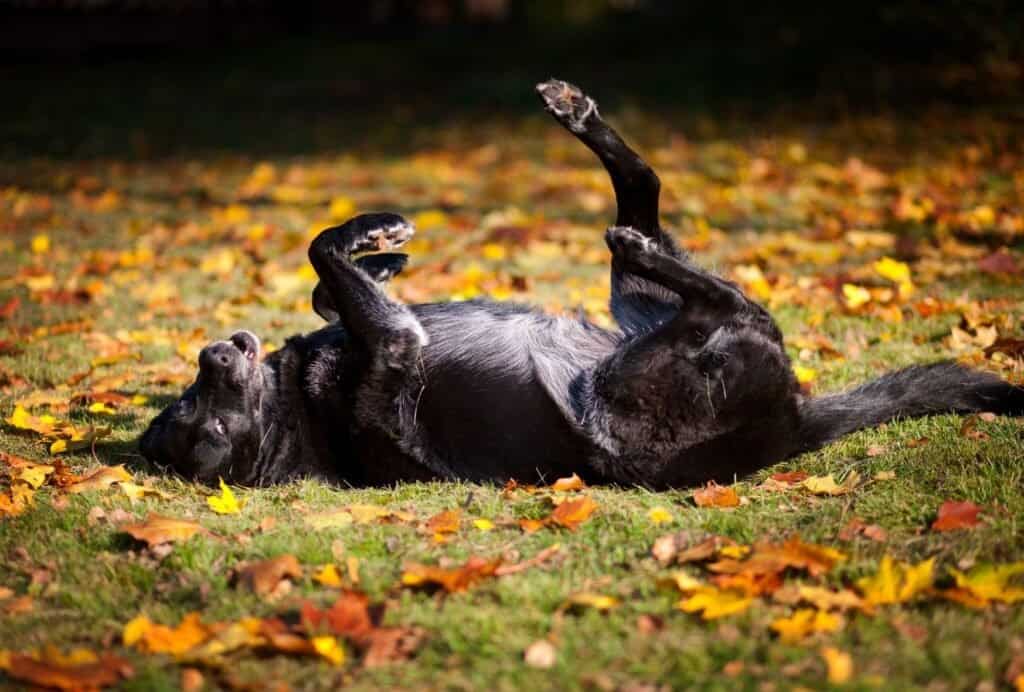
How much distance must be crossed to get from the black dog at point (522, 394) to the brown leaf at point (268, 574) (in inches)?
36.9

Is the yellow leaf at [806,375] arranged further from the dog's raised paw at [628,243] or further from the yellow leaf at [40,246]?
the yellow leaf at [40,246]

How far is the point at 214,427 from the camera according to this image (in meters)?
4.40

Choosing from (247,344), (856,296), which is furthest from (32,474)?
(856,296)

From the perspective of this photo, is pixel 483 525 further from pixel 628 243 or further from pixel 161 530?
pixel 628 243

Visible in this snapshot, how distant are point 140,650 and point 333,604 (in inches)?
21.1

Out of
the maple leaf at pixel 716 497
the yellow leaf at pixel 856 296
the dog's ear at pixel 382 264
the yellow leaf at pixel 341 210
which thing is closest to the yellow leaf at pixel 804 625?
the maple leaf at pixel 716 497

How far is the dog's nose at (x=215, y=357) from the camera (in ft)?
14.4

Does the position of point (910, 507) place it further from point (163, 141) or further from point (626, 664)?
point (163, 141)

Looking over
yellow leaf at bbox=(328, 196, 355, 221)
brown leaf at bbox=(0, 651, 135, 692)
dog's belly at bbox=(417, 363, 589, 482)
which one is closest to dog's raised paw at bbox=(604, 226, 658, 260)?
dog's belly at bbox=(417, 363, 589, 482)

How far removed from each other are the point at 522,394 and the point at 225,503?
3.88 ft

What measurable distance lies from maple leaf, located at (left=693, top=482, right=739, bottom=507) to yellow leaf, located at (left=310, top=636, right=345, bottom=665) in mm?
1498

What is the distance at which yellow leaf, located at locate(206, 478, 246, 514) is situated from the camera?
13.2 feet

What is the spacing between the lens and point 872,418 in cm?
442

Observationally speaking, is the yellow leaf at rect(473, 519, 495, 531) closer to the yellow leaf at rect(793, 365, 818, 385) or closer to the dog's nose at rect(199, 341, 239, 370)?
the dog's nose at rect(199, 341, 239, 370)
